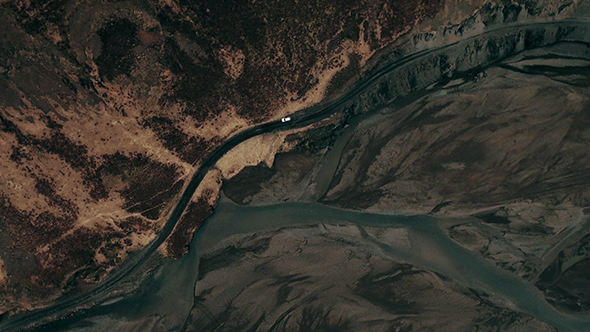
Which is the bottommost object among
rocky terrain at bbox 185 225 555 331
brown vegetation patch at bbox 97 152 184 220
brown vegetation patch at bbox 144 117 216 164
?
rocky terrain at bbox 185 225 555 331

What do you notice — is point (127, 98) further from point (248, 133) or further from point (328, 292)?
point (328, 292)

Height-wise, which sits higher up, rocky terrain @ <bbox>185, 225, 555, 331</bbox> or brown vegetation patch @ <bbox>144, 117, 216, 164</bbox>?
brown vegetation patch @ <bbox>144, 117, 216, 164</bbox>

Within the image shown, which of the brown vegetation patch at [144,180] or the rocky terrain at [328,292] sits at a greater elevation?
the brown vegetation patch at [144,180]

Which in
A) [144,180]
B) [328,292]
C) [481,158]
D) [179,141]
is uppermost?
[481,158]

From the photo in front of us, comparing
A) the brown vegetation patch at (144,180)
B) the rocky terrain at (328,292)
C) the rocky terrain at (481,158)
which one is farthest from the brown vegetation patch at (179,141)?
the rocky terrain at (328,292)

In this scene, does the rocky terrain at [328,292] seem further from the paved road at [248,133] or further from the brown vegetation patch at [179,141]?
the brown vegetation patch at [179,141]

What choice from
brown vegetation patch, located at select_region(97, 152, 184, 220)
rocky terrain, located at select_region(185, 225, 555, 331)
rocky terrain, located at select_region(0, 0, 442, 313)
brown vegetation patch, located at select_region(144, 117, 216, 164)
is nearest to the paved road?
rocky terrain, located at select_region(0, 0, 442, 313)

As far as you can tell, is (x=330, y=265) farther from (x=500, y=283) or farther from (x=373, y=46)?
(x=373, y=46)

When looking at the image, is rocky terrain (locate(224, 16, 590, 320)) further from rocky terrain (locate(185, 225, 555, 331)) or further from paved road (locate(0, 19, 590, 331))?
rocky terrain (locate(185, 225, 555, 331))

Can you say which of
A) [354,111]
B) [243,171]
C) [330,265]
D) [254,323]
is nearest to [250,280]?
[254,323]

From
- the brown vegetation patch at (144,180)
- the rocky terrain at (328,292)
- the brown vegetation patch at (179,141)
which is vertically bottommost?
the rocky terrain at (328,292)

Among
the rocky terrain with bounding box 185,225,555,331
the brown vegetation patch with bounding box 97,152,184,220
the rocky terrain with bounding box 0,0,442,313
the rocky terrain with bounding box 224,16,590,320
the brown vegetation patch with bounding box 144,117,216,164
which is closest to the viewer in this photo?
the rocky terrain with bounding box 0,0,442,313

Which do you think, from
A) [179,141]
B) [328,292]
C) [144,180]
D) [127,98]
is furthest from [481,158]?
[127,98]
